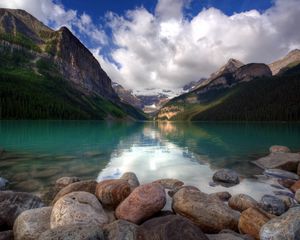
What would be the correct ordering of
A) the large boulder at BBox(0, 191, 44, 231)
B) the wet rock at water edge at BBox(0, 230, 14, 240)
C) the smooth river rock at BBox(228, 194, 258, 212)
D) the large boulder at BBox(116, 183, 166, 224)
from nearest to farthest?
the wet rock at water edge at BBox(0, 230, 14, 240), the large boulder at BBox(0, 191, 44, 231), the large boulder at BBox(116, 183, 166, 224), the smooth river rock at BBox(228, 194, 258, 212)

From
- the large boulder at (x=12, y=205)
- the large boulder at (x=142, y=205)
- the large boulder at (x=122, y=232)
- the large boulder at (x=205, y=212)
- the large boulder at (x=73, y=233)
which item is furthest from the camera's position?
the large boulder at (x=205, y=212)

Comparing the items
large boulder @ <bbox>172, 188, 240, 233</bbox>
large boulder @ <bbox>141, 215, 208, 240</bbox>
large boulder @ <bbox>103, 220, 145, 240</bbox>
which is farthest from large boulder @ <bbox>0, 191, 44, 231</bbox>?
large boulder @ <bbox>172, 188, 240, 233</bbox>

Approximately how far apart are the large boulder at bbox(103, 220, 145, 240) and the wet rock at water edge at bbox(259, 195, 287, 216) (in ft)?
31.7

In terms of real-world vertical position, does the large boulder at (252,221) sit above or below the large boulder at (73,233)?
below

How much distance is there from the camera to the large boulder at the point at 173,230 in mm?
9655

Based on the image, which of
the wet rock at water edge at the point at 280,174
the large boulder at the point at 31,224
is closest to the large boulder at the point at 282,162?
the wet rock at water edge at the point at 280,174

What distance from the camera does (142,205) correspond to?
42.3 feet

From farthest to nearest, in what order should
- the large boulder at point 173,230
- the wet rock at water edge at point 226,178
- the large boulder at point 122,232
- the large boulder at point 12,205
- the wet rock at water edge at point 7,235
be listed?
the wet rock at water edge at point 226,178 → the large boulder at point 12,205 → the wet rock at water edge at point 7,235 → the large boulder at point 122,232 → the large boulder at point 173,230

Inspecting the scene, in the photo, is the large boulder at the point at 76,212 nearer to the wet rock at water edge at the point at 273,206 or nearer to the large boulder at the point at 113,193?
the large boulder at the point at 113,193

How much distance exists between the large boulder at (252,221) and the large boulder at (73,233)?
7.35 metres

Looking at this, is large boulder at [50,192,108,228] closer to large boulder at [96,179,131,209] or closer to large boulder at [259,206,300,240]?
large boulder at [96,179,131,209]

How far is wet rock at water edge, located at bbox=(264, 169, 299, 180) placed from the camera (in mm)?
26656

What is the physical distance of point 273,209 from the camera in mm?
16281

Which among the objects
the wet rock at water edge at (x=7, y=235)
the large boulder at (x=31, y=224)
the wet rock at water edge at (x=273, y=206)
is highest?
the large boulder at (x=31, y=224)
